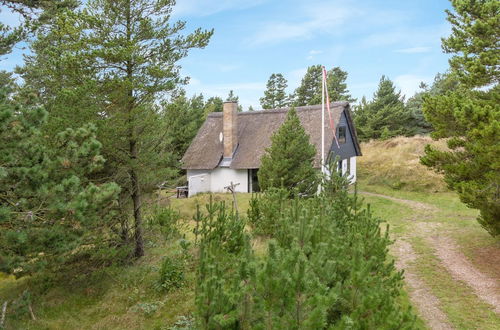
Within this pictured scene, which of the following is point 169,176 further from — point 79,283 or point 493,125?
point 493,125

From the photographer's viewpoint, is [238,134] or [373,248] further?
[238,134]

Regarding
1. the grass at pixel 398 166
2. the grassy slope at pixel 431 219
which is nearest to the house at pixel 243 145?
the grass at pixel 398 166

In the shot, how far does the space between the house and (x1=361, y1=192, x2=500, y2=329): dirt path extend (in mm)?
9747

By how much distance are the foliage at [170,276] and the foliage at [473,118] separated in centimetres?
846

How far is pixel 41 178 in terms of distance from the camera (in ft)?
23.7

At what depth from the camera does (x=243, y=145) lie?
26672 millimetres

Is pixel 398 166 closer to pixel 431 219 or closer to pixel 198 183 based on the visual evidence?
pixel 431 219

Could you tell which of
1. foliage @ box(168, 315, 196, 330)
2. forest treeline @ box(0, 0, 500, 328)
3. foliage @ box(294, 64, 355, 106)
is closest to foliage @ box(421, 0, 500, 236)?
forest treeline @ box(0, 0, 500, 328)

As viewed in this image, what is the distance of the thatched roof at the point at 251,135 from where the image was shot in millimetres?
25359

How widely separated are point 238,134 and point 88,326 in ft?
66.0

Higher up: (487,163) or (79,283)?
(487,163)

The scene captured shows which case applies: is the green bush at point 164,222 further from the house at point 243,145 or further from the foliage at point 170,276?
the house at point 243,145

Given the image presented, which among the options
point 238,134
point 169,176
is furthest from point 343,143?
point 169,176

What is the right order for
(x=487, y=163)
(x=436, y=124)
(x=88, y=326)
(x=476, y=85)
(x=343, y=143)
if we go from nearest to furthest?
1. (x=88, y=326)
2. (x=487, y=163)
3. (x=436, y=124)
4. (x=476, y=85)
5. (x=343, y=143)
